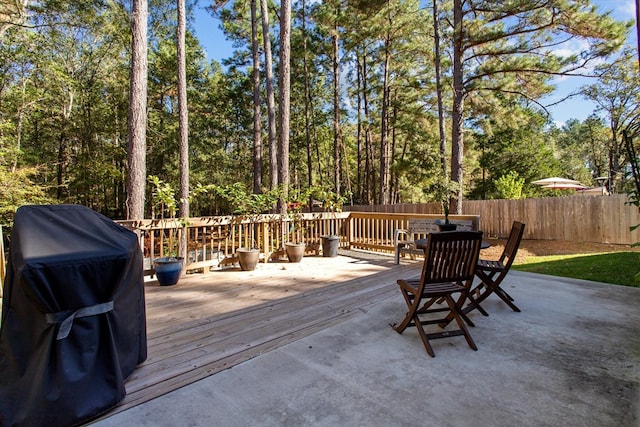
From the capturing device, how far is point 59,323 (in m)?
1.57

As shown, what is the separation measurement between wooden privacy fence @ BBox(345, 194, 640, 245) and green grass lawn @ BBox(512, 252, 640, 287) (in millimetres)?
1588

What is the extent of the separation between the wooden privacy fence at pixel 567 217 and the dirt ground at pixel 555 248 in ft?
0.70

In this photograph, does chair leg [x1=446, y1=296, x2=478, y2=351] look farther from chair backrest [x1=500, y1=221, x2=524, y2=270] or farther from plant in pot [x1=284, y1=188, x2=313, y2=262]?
plant in pot [x1=284, y1=188, x2=313, y2=262]

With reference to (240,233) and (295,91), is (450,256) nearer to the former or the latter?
(240,233)

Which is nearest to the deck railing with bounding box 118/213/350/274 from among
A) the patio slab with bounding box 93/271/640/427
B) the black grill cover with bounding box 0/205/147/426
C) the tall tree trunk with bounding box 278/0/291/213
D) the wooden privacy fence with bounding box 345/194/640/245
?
the tall tree trunk with bounding box 278/0/291/213

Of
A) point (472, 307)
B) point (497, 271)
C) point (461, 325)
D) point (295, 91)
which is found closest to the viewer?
point (461, 325)

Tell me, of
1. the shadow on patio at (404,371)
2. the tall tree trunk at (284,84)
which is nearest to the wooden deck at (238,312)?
the shadow on patio at (404,371)

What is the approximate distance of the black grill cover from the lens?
61.0 inches

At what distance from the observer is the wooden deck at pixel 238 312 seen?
2242 millimetres

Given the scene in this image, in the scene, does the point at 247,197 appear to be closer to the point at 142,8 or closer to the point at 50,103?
the point at 142,8

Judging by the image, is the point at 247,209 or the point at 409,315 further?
the point at 247,209

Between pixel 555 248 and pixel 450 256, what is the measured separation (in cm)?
731

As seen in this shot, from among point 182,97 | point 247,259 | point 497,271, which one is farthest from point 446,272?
point 182,97

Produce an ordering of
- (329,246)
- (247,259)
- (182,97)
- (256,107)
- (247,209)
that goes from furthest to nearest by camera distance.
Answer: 1. (256,107)
2. (182,97)
3. (329,246)
4. (247,209)
5. (247,259)
